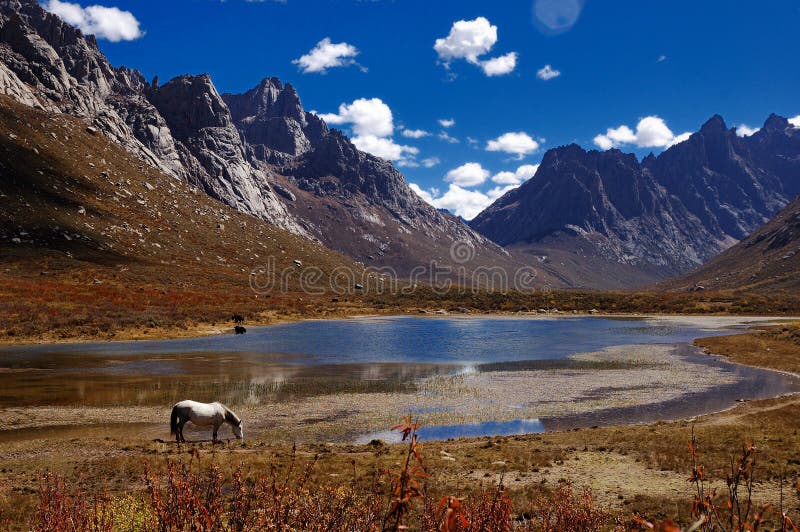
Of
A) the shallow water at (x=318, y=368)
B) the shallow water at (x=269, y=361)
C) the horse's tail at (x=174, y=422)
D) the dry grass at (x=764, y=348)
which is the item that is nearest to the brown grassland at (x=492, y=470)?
the horse's tail at (x=174, y=422)

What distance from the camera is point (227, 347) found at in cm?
5619

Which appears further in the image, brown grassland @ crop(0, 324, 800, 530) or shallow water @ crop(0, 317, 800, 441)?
shallow water @ crop(0, 317, 800, 441)

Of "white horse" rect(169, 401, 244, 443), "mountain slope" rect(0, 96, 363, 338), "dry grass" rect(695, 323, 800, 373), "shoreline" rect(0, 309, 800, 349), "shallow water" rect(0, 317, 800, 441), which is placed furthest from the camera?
"mountain slope" rect(0, 96, 363, 338)

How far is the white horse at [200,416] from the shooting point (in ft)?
71.3

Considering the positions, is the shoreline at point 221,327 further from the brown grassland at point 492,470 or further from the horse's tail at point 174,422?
the horse's tail at point 174,422

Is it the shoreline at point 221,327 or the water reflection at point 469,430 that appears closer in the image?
the water reflection at point 469,430

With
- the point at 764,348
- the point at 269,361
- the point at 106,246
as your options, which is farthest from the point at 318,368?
the point at 106,246

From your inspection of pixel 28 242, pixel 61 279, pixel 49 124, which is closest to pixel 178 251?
pixel 28 242

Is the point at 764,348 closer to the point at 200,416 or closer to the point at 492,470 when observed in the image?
the point at 492,470

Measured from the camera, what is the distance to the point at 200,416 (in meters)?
22.0

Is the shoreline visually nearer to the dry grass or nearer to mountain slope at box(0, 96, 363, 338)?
mountain slope at box(0, 96, 363, 338)

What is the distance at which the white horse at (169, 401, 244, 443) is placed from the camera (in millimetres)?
21719

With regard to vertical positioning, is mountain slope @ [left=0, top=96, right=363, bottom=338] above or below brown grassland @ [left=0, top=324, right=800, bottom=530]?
above

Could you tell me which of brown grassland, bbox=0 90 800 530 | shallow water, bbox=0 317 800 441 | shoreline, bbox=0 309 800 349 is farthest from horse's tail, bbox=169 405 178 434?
shoreline, bbox=0 309 800 349
